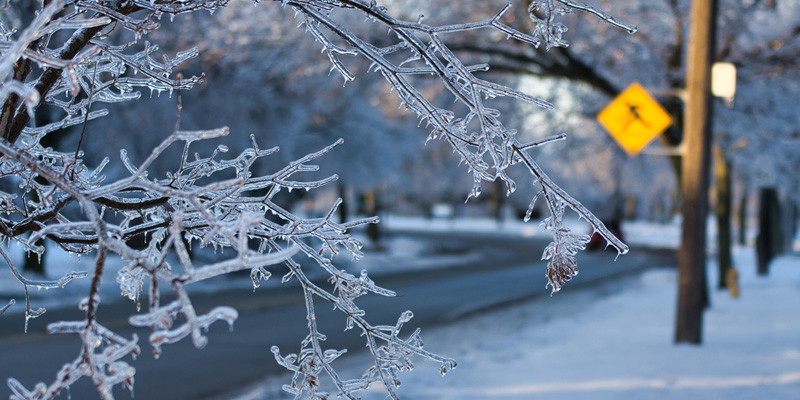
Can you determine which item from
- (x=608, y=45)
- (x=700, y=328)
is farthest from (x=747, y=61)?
(x=700, y=328)

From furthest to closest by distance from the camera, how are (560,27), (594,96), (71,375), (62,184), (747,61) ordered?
(594,96)
(747,61)
(560,27)
(62,184)
(71,375)

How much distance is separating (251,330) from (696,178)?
6143mm

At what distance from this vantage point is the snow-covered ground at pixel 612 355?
6.47 meters

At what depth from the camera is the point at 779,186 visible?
1758cm

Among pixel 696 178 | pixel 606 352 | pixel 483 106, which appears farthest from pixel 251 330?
pixel 483 106

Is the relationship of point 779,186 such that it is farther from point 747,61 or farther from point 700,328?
point 700,328

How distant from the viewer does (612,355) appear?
26.2ft

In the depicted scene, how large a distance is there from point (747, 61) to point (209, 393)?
928 centimetres

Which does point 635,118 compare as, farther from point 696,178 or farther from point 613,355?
point 613,355

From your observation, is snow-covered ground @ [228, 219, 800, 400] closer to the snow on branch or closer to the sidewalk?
the sidewalk

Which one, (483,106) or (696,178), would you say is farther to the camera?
(696,178)

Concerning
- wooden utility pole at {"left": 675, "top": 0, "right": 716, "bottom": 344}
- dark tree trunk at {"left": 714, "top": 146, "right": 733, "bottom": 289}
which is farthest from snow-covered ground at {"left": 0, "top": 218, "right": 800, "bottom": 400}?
dark tree trunk at {"left": 714, "top": 146, "right": 733, "bottom": 289}

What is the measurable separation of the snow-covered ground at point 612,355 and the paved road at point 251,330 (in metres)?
0.67

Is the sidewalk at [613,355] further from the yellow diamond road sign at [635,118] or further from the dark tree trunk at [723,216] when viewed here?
the yellow diamond road sign at [635,118]
